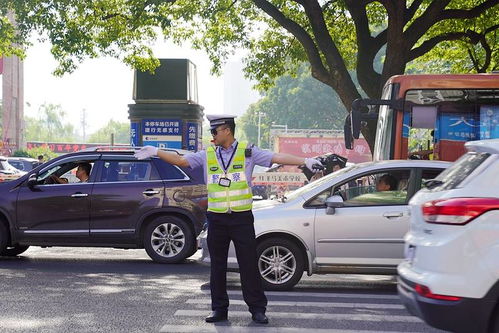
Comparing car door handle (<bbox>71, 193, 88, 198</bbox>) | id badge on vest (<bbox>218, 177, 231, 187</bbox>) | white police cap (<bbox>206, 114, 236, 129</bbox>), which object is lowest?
car door handle (<bbox>71, 193, 88, 198</bbox>)

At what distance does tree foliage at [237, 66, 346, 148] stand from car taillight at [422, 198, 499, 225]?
61.8 metres

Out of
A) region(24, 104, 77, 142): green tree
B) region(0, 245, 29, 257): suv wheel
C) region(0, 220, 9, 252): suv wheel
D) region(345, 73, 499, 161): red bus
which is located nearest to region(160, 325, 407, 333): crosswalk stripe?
region(0, 220, 9, 252): suv wheel

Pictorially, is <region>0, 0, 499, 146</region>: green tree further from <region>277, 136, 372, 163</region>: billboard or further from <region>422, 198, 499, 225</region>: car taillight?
<region>277, 136, 372, 163</region>: billboard

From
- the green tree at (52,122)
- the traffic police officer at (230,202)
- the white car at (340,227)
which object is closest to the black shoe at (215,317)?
the traffic police officer at (230,202)

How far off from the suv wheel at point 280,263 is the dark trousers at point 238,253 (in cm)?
195

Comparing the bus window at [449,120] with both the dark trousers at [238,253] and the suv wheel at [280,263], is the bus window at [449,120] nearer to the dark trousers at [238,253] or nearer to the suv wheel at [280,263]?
the suv wheel at [280,263]

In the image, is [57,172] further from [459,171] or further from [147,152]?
Answer: [459,171]

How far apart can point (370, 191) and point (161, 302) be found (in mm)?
2650

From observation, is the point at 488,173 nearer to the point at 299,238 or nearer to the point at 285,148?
the point at 299,238

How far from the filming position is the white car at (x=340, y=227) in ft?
29.1

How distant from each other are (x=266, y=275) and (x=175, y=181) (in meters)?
3.09

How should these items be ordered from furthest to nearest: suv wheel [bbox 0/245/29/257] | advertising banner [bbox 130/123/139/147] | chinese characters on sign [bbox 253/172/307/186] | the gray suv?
1. chinese characters on sign [bbox 253/172/307/186]
2. advertising banner [bbox 130/123/139/147]
3. suv wheel [bbox 0/245/29/257]
4. the gray suv

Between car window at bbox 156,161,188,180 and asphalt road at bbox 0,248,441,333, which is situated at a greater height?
car window at bbox 156,161,188,180

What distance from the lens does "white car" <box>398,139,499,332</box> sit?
194 inches
